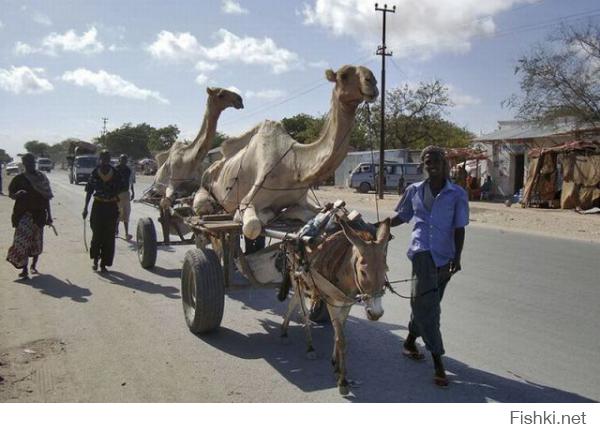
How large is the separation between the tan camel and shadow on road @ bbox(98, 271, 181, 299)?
121 centimetres

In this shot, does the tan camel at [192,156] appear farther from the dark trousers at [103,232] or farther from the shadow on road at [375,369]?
the shadow on road at [375,369]

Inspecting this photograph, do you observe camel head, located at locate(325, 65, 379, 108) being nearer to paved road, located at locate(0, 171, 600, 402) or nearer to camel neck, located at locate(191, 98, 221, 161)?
paved road, located at locate(0, 171, 600, 402)

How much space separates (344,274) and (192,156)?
523cm

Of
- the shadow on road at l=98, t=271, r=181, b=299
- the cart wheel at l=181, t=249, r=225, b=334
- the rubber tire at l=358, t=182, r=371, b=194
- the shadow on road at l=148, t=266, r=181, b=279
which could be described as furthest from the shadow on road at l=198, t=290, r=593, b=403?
the rubber tire at l=358, t=182, r=371, b=194

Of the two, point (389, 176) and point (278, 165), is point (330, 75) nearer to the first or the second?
point (278, 165)

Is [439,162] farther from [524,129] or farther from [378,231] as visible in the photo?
[524,129]

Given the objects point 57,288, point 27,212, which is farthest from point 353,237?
point 27,212

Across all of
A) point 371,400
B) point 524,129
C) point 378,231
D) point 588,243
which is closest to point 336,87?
point 378,231

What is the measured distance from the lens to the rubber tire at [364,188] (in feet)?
112

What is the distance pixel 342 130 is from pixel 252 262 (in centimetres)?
166

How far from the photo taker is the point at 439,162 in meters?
4.28

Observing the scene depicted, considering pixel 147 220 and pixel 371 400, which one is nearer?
pixel 371 400

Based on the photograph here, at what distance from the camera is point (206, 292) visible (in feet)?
17.0

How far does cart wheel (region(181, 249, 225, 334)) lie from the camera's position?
5207mm
